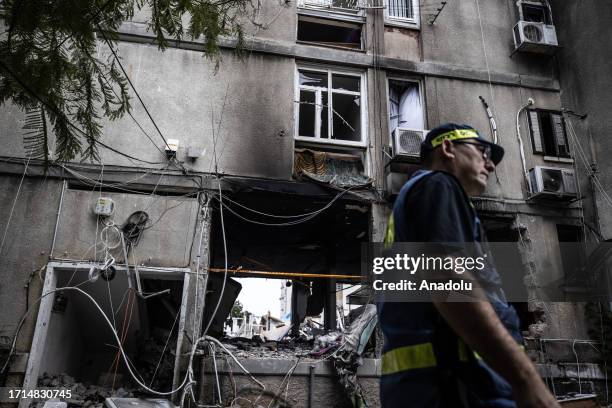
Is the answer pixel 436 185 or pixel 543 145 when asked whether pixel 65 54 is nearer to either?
pixel 436 185

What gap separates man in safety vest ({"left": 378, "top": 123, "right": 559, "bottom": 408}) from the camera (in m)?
1.38

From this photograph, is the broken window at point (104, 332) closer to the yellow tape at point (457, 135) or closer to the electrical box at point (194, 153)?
the electrical box at point (194, 153)

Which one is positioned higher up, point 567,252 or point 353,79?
point 353,79

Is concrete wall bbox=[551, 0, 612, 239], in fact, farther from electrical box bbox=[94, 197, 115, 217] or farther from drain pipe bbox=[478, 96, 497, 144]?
electrical box bbox=[94, 197, 115, 217]

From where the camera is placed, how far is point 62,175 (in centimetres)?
798

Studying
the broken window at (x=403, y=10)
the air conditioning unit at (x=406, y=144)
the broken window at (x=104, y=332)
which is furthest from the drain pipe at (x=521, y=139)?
the broken window at (x=104, y=332)

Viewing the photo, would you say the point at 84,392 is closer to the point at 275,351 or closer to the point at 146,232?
the point at 146,232

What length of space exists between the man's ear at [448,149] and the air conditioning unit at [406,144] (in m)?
6.90

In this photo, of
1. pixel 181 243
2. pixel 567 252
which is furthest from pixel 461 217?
pixel 567 252

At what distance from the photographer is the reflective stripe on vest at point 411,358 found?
5.06ft

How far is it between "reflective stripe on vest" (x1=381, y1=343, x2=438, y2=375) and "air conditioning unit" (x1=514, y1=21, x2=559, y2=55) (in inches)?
419

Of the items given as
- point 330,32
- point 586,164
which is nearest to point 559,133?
point 586,164

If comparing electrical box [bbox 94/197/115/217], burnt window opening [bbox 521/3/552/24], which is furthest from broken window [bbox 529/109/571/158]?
electrical box [bbox 94/197/115/217]

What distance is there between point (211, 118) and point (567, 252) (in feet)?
25.1
